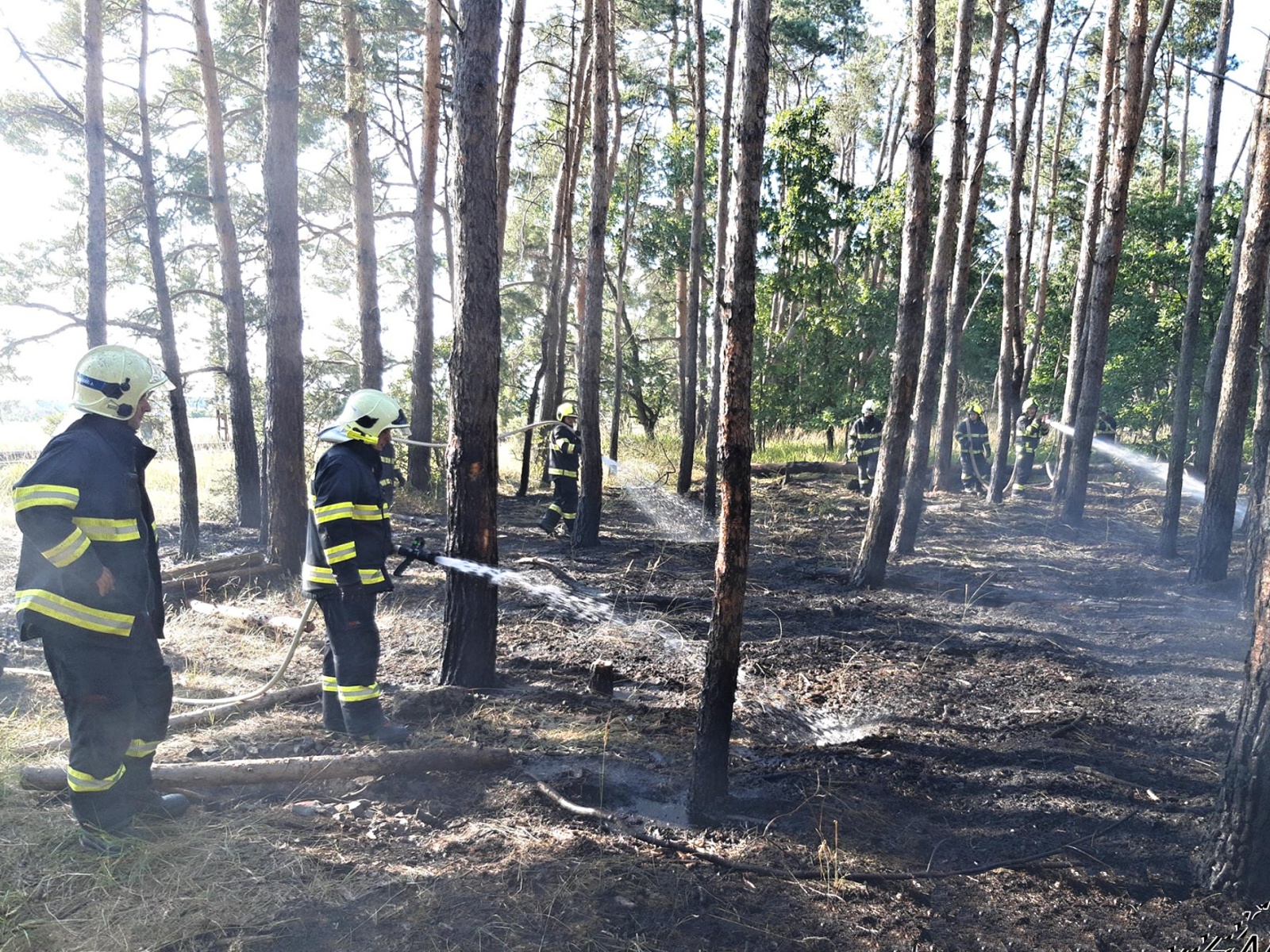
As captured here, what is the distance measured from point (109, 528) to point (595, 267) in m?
8.52

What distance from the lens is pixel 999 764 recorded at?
5.02 meters

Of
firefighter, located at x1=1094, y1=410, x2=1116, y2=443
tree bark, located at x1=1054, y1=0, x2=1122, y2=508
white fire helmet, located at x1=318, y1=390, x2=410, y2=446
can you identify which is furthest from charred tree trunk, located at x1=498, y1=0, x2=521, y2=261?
firefighter, located at x1=1094, y1=410, x2=1116, y2=443

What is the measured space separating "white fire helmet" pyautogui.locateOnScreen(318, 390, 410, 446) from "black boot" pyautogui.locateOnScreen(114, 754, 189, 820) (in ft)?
6.67

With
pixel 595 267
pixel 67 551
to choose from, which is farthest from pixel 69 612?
pixel 595 267

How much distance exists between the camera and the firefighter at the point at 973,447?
56.9 feet

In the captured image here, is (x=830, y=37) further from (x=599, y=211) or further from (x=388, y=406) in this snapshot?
(x=388, y=406)

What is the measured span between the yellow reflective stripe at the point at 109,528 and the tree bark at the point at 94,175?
314 inches

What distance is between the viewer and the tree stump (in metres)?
6.24

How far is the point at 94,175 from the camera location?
10250 millimetres

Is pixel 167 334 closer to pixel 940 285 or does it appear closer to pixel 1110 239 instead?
pixel 940 285

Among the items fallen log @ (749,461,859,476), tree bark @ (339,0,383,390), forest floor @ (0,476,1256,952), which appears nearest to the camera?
forest floor @ (0,476,1256,952)

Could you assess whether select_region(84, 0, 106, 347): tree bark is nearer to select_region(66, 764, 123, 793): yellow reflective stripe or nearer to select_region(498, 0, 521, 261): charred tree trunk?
select_region(498, 0, 521, 261): charred tree trunk

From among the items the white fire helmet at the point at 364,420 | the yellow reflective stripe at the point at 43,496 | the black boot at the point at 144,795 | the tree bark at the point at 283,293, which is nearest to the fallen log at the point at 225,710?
the black boot at the point at 144,795

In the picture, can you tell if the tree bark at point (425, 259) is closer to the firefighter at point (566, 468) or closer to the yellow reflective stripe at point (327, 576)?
the firefighter at point (566, 468)
